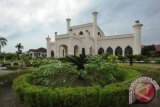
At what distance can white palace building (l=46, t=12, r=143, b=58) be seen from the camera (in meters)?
42.3

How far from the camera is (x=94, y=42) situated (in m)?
47.3

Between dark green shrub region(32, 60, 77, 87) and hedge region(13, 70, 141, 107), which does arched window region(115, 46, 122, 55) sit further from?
hedge region(13, 70, 141, 107)

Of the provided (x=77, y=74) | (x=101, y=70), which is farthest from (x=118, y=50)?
(x=101, y=70)

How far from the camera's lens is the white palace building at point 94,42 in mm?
42300

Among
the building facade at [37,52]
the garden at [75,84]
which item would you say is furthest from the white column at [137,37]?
the building facade at [37,52]

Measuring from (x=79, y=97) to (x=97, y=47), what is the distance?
41.1 meters

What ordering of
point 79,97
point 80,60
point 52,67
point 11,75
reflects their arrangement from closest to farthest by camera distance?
point 79,97, point 52,67, point 80,60, point 11,75

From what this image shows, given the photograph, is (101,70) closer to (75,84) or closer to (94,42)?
(75,84)

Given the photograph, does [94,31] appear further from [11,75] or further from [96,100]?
[96,100]

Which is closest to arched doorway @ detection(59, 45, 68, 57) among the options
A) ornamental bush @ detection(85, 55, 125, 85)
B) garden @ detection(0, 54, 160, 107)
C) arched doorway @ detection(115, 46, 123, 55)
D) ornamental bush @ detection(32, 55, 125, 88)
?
arched doorway @ detection(115, 46, 123, 55)

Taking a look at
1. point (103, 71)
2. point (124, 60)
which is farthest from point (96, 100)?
point (124, 60)

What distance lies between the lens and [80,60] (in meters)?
10.3

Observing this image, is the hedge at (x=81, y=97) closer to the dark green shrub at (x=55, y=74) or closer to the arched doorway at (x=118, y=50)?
the dark green shrub at (x=55, y=74)

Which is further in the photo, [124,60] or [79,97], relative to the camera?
[124,60]
